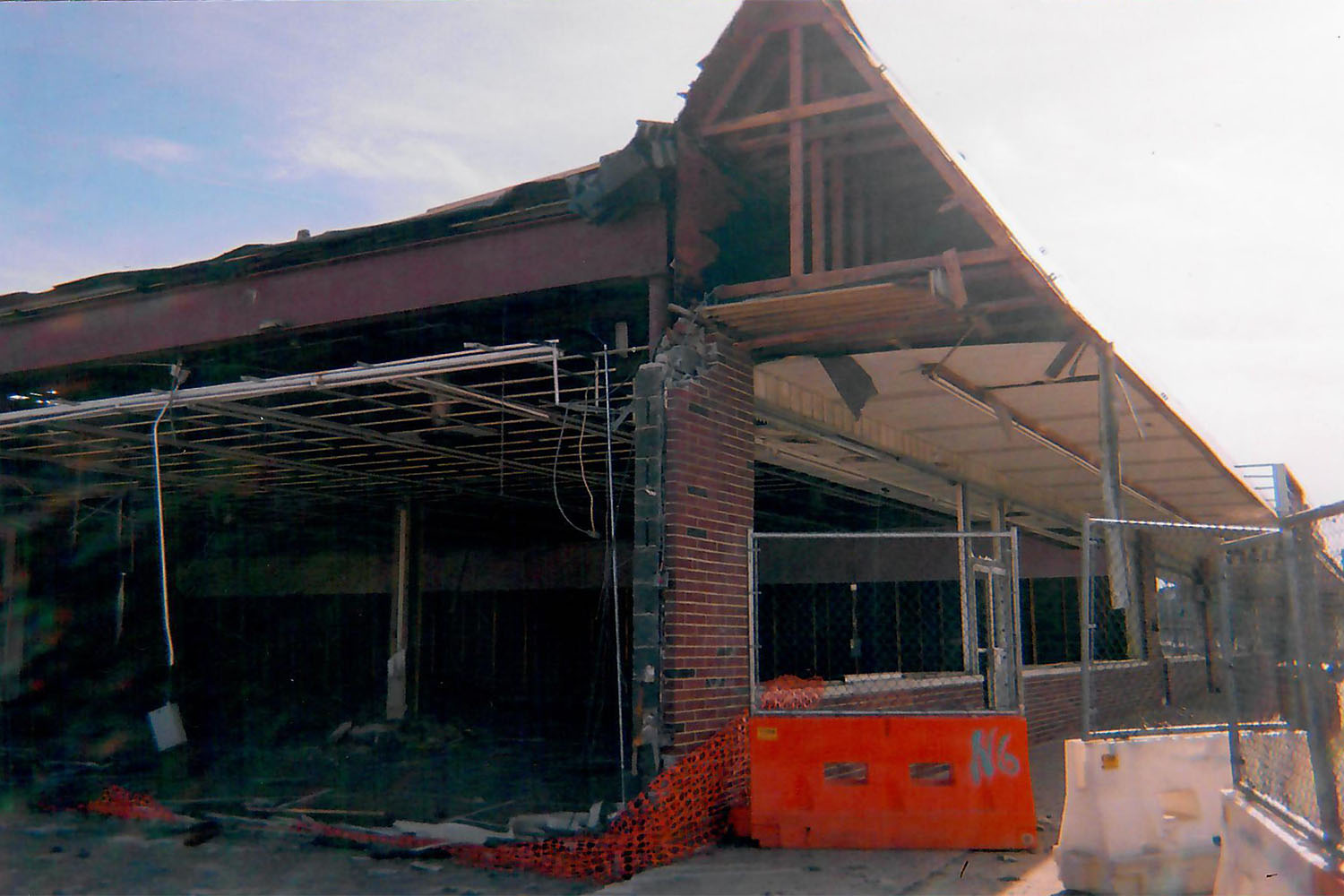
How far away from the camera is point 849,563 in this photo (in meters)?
23.3

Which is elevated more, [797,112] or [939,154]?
[797,112]

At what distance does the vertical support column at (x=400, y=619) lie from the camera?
60.5 feet

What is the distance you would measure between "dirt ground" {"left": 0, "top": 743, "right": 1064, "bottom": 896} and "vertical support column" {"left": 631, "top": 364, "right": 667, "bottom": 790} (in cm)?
89

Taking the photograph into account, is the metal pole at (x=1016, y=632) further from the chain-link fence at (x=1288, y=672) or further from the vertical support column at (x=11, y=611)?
the vertical support column at (x=11, y=611)

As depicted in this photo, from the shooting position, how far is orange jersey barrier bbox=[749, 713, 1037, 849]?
7.96 m

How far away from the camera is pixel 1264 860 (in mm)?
5184

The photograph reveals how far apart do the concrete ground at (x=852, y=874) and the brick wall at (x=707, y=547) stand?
0.91m

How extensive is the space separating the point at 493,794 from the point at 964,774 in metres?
4.76

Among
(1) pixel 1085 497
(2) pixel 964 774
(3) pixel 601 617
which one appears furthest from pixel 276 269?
(1) pixel 1085 497

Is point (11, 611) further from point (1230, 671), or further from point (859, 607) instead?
point (1230, 671)

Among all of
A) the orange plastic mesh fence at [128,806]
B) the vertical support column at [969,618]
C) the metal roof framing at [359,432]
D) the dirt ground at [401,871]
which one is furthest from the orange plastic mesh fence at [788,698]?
the orange plastic mesh fence at [128,806]

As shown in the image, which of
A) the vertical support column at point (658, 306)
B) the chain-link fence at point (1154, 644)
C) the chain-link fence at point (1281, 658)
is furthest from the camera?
the chain-link fence at point (1154, 644)

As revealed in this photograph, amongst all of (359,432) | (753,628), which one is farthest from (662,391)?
(359,432)

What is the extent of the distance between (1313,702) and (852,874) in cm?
345
